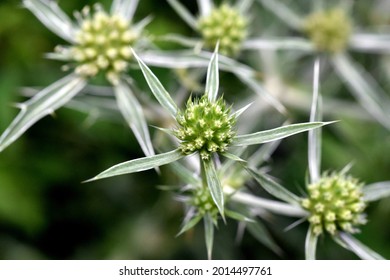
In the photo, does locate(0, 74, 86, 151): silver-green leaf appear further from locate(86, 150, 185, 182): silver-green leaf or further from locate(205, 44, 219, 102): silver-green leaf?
locate(205, 44, 219, 102): silver-green leaf

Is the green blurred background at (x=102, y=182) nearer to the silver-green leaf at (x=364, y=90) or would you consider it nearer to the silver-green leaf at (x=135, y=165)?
the silver-green leaf at (x=364, y=90)

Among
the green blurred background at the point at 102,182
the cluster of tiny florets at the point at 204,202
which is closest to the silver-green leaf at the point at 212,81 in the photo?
the cluster of tiny florets at the point at 204,202

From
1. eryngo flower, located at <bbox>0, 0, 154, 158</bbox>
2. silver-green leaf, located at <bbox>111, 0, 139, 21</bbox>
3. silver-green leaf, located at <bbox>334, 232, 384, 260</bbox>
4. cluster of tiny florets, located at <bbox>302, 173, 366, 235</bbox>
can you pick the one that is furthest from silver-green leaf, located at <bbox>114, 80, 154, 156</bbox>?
silver-green leaf, located at <bbox>334, 232, 384, 260</bbox>

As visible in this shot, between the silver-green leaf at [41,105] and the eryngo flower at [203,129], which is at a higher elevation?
the silver-green leaf at [41,105]

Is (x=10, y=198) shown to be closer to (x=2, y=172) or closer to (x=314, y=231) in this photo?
(x=2, y=172)
